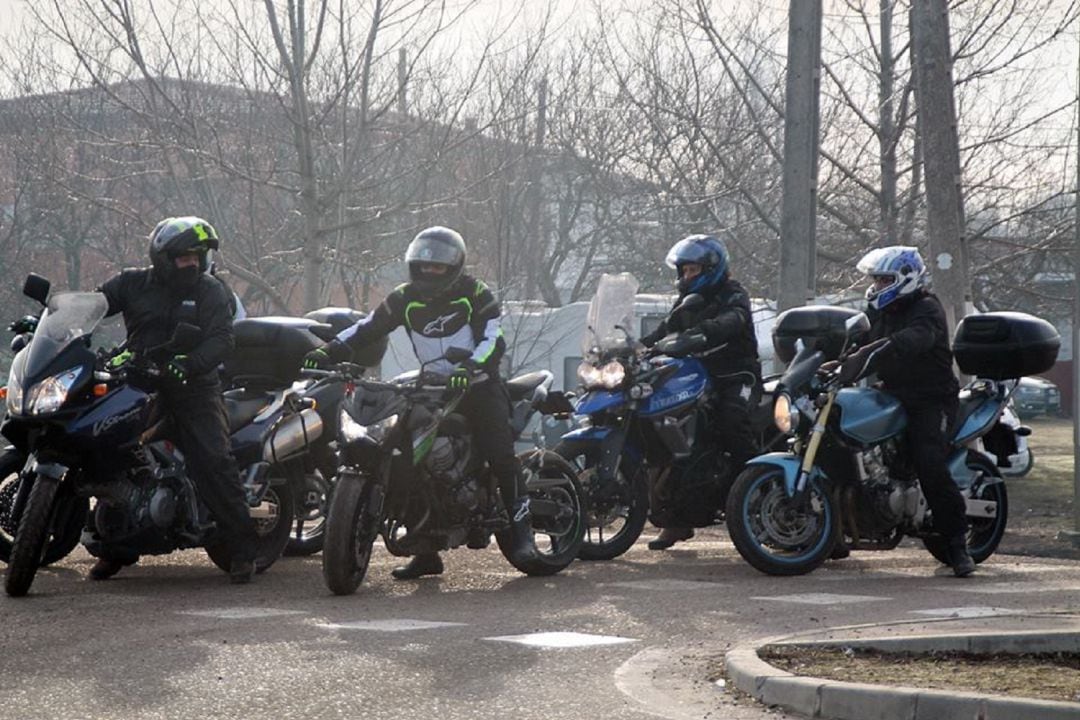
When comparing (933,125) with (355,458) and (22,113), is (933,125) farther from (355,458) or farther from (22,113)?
(22,113)

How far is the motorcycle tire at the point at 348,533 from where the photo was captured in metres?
9.46

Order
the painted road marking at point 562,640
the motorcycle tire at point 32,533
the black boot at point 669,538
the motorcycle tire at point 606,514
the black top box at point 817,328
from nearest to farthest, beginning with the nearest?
the painted road marking at point 562,640
the motorcycle tire at point 32,533
the motorcycle tire at point 606,514
the black top box at point 817,328
the black boot at point 669,538

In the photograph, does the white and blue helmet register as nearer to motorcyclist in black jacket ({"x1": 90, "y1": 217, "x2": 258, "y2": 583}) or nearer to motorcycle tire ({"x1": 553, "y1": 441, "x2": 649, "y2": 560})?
motorcycle tire ({"x1": 553, "y1": 441, "x2": 649, "y2": 560})

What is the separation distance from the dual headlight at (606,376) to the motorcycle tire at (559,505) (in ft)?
2.58

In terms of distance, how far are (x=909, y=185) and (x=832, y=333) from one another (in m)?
Answer: 11.6

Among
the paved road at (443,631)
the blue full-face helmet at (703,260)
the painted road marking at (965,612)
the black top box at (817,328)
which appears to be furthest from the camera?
the black top box at (817,328)

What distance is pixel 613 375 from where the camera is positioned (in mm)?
11570

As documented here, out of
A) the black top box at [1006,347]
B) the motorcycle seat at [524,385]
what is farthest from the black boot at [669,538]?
the black top box at [1006,347]

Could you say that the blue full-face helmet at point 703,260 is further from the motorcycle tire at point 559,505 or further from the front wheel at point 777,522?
the motorcycle tire at point 559,505

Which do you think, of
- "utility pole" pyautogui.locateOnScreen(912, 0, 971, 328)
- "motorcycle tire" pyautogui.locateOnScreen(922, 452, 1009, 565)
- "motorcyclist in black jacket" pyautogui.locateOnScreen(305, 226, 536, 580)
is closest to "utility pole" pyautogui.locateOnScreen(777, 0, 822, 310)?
"utility pole" pyautogui.locateOnScreen(912, 0, 971, 328)

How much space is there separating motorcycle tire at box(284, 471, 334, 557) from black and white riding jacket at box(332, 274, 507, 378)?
111cm

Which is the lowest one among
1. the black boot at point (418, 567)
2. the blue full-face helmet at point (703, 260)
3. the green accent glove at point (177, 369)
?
the black boot at point (418, 567)

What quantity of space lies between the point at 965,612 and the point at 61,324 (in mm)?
4485

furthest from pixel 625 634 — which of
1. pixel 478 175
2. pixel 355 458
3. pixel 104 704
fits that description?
pixel 478 175
